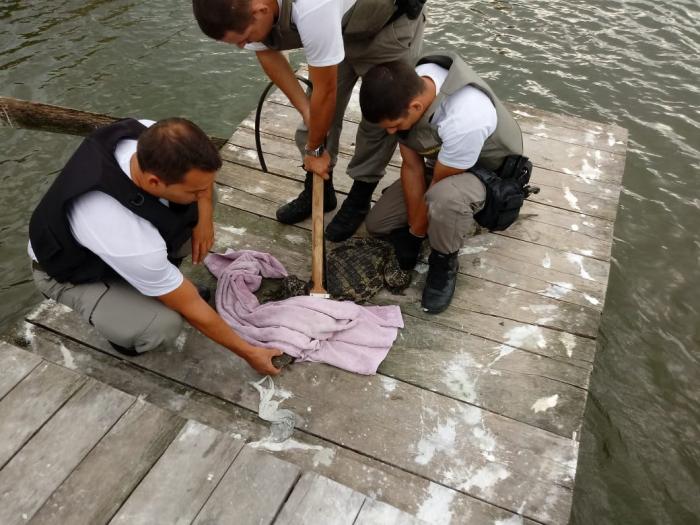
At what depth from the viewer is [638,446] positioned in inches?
122

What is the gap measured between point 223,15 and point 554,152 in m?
2.80

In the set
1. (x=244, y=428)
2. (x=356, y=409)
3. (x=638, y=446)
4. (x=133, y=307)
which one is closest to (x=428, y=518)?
(x=356, y=409)

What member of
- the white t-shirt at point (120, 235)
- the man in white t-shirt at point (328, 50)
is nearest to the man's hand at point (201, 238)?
the white t-shirt at point (120, 235)

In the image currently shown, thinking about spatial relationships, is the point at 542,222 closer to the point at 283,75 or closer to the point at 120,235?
the point at 283,75

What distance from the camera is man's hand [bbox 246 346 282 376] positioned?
2.33 meters

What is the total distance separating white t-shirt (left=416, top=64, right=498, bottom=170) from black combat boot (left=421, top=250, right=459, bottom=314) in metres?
0.51

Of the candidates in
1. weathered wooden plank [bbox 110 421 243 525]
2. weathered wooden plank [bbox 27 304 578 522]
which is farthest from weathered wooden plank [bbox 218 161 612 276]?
weathered wooden plank [bbox 110 421 243 525]

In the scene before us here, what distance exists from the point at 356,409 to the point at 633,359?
7.27ft

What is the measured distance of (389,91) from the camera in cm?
237

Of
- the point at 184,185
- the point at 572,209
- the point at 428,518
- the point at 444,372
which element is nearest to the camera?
the point at 184,185

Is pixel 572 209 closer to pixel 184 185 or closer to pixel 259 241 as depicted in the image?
pixel 259 241

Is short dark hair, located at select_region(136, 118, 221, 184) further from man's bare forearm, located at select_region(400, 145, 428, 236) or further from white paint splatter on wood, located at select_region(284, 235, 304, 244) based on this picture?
white paint splatter on wood, located at select_region(284, 235, 304, 244)

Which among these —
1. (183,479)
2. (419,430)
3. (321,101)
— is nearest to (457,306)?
(419,430)

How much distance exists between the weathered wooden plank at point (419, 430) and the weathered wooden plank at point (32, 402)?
512 mm
